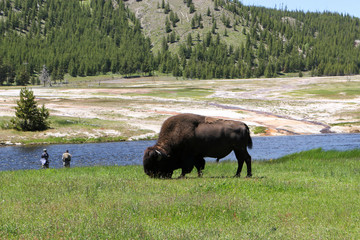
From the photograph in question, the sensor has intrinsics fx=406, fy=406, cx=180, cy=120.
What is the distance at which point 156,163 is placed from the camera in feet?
52.5

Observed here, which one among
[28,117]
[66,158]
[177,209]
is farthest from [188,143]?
[28,117]

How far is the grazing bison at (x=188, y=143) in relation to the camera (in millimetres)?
16000

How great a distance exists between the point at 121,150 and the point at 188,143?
25.1 metres

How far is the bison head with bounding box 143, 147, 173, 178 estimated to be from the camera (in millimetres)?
15734

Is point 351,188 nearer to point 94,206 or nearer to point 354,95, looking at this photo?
point 94,206

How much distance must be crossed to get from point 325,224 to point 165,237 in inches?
144

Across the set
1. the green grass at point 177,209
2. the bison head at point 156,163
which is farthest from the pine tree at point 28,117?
the bison head at point 156,163

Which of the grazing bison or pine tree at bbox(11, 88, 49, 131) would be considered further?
pine tree at bbox(11, 88, 49, 131)

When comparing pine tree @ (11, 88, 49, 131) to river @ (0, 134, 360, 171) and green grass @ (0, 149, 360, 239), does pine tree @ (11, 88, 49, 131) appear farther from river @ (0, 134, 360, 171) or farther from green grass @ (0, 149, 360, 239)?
green grass @ (0, 149, 360, 239)

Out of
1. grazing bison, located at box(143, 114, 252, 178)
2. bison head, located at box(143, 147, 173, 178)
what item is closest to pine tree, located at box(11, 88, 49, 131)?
grazing bison, located at box(143, 114, 252, 178)

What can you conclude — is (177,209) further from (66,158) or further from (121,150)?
(121,150)

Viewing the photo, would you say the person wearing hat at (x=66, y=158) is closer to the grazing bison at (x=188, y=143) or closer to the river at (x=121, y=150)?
the river at (x=121, y=150)

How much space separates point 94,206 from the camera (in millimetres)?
10484

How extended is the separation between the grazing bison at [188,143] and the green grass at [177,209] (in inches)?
41.7
